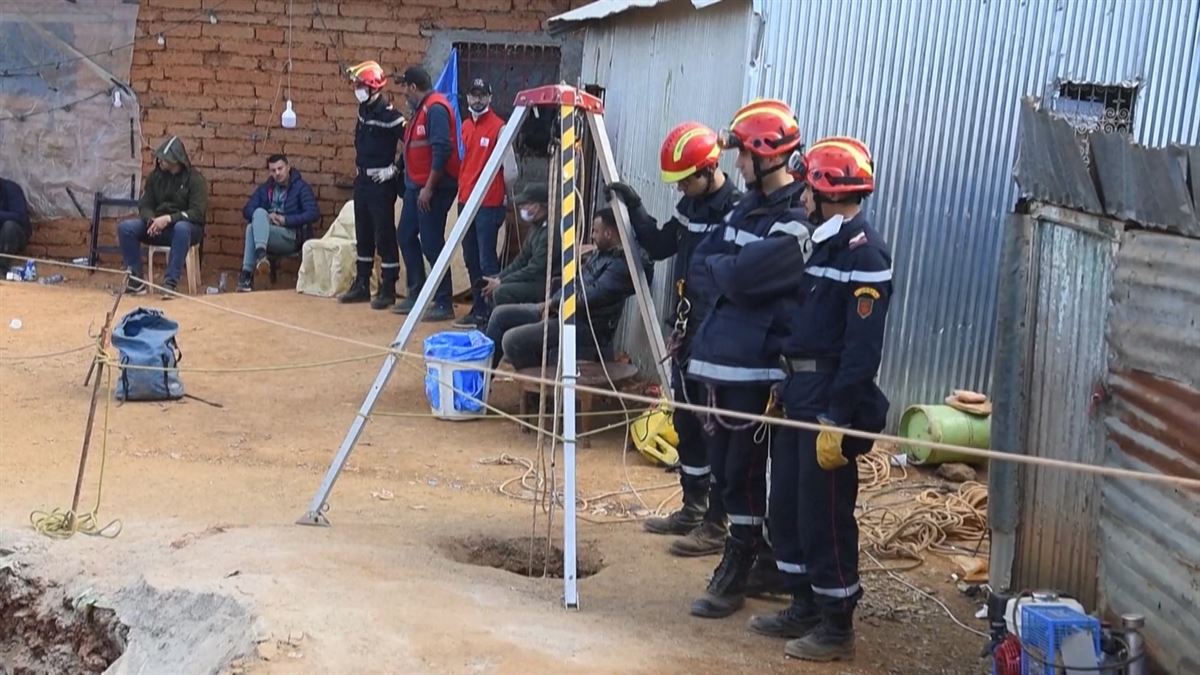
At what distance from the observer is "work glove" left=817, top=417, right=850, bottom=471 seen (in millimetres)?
4652

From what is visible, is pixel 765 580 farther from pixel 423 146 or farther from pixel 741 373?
pixel 423 146

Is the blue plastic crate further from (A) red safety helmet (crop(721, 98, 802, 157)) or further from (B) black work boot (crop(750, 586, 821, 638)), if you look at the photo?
(A) red safety helmet (crop(721, 98, 802, 157))

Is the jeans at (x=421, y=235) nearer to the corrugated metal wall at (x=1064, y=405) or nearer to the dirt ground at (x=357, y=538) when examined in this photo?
the dirt ground at (x=357, y=538)

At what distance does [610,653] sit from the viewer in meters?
4.62

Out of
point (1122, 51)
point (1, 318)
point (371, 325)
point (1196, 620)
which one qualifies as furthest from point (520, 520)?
point (1, 318)

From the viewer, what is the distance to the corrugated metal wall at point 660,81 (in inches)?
330

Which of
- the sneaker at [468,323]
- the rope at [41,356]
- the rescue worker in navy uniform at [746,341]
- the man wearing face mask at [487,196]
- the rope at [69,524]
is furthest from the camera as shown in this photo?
the man wearing face mask at [487,196]

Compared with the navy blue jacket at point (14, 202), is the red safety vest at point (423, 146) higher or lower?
higher

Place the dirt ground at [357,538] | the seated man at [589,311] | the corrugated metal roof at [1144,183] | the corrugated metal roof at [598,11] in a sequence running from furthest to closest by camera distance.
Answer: the corrugated metal roof at [598,11] → the seated man at [589,311] → the dirt ground at [357,538] → the corrugated metal roof at [1144,183]

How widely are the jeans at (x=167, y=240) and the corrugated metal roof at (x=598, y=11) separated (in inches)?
153

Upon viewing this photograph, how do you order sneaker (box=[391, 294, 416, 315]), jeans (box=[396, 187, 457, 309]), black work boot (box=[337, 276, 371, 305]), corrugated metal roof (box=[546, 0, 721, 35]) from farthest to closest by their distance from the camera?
black work boot (box=[337, 276, 371, 305])
sneaker (box=[391, 294, 416, 315])
jeans (box=[396, 187, 457, 309])
corrugated metal roof (box=[546, 0, 721, 35])

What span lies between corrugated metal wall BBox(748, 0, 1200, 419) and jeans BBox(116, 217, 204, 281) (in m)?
6.80

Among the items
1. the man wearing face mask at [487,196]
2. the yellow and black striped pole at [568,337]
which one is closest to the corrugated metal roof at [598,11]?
the man wearing face mask at [487,196]

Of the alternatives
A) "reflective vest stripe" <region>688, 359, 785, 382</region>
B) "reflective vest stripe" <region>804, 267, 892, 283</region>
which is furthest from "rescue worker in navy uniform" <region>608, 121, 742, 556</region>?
"reflective vest stripe" <region>804, 267, 892, 283</region>
